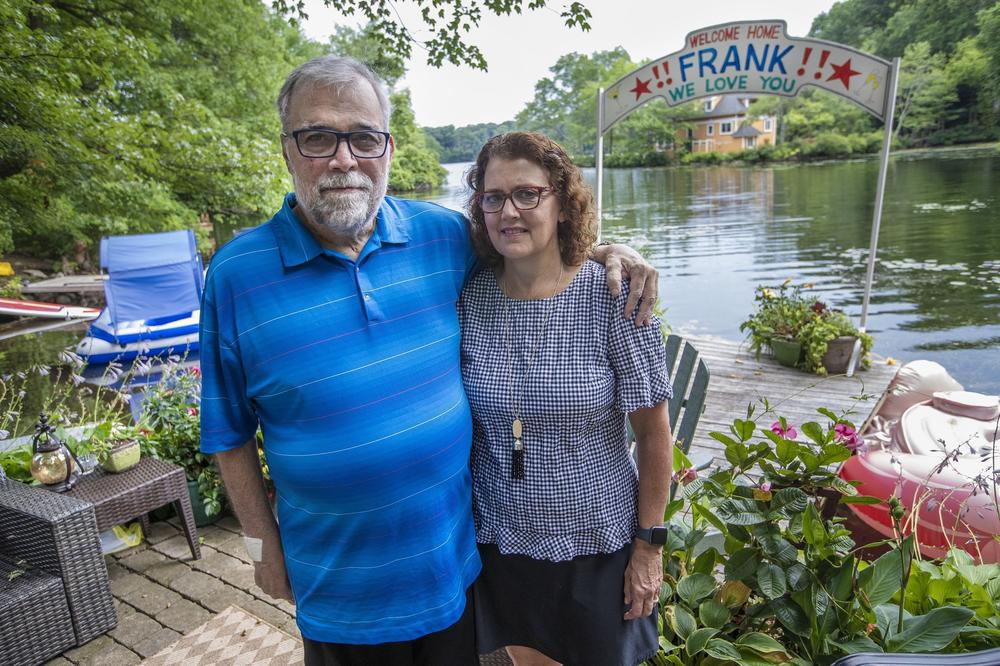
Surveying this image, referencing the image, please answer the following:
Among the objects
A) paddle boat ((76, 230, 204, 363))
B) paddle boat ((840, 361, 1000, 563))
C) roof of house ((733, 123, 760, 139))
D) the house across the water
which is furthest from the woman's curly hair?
roof of house ((733, 123, 760, 139))

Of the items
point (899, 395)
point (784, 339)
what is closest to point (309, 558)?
point (899, 395)

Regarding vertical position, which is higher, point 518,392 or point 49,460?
point 518,392

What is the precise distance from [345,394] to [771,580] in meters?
1.04

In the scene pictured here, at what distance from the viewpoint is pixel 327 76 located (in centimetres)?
130

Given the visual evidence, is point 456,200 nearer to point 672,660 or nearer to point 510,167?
point 510,167

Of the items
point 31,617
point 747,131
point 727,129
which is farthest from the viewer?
point 727,129

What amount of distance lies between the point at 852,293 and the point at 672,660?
16285 mm

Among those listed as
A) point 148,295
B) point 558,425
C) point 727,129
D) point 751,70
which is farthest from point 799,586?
point 727,129

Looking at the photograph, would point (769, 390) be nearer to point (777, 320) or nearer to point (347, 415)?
point (777, 320)

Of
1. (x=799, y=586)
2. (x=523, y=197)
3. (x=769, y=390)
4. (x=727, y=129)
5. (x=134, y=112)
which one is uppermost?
(x=727, y=129)

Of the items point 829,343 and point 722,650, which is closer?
point 722,650

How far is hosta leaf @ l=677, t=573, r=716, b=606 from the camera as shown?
1.55 metres

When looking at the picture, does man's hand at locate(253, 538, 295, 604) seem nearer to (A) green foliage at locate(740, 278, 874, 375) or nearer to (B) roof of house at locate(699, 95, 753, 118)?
(A) green foliage at locate(740, 278, 874, 375)

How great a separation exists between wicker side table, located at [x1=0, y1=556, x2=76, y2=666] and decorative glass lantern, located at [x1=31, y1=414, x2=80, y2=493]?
0.38 meters
